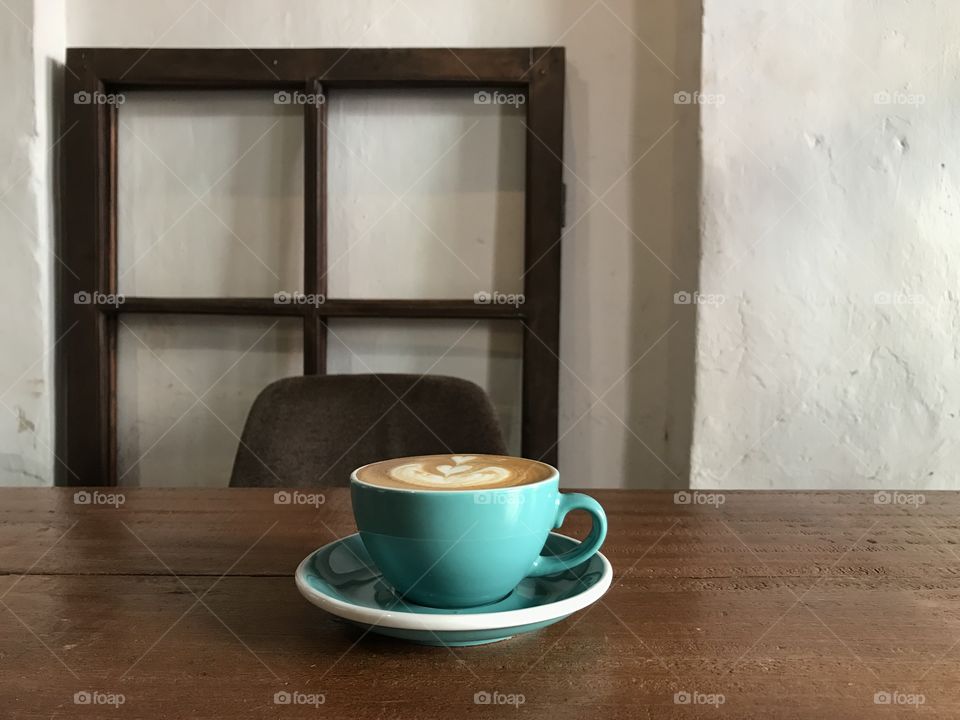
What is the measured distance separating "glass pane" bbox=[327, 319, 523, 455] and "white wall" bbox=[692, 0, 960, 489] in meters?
0.44

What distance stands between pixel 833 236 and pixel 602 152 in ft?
1.72

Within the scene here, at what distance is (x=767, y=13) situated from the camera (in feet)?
5.16

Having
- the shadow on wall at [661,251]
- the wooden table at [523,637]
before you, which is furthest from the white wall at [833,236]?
the wooden table at [523,637]

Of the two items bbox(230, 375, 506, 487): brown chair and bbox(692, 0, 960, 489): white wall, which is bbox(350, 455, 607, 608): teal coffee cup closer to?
bbox(230, 375, 506, 487): brown chair

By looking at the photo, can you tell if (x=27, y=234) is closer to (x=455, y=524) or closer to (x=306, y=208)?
(x=306, y=208)

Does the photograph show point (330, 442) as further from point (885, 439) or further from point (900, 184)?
point (900, 184)

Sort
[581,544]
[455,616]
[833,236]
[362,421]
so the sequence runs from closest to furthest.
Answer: [455,616], [581,544], [362,421], [833,236]

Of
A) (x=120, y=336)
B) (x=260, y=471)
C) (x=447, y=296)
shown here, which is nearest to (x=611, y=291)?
(x=447, y=296)

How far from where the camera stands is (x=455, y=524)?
0.47 m

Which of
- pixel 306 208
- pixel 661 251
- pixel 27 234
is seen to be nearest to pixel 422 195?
pixel 306 208

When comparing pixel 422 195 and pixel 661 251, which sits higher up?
pixel 422 195

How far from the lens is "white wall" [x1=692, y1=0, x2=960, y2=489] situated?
5.16ft

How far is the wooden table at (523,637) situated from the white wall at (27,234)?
3.49 feet

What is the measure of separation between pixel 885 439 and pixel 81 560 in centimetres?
150
